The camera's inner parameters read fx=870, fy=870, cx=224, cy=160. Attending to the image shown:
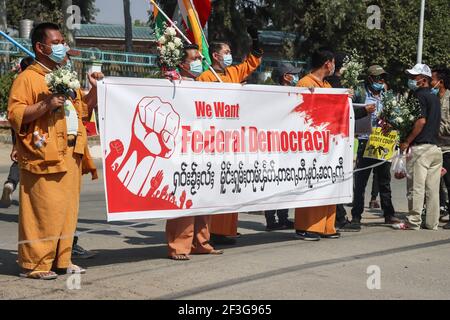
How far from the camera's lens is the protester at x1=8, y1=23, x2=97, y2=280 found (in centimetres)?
666

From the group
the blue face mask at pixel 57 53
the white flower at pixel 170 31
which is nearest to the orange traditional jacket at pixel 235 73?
the white flower at pixel 170 31

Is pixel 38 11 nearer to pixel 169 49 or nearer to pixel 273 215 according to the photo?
pixel 273 215

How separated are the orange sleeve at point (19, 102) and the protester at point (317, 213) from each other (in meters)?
3.24

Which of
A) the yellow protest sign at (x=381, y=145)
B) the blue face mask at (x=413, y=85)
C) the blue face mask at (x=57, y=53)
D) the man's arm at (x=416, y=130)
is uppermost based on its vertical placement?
the blue face mask at (x=57, y=53)

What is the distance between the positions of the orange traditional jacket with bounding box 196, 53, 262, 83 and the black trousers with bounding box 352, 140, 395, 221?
2.09 metres

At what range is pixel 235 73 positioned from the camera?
28.9 ft

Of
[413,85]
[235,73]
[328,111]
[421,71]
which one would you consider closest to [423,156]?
[413,85]

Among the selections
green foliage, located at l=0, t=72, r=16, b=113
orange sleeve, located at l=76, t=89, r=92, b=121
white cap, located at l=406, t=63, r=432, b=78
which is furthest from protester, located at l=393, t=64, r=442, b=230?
green foliage, located at l=0, t=72, r=16, b=113

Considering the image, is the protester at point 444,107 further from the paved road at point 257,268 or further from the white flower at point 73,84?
the white flower at point 73,84

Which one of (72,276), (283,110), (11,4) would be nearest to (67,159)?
(72,276)

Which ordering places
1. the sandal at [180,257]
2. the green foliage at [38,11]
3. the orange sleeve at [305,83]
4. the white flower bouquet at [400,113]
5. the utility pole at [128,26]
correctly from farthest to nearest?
the green foliage at [38,11], the utility pole at [128,26], the white flower bouquet at [400,113], the orange sleeve at [305,83], the sandal at [180,257]

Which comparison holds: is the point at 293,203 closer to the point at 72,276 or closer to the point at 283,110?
the point at 283,110

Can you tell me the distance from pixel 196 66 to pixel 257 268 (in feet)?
6.38

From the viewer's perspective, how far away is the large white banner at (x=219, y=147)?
7125mm
